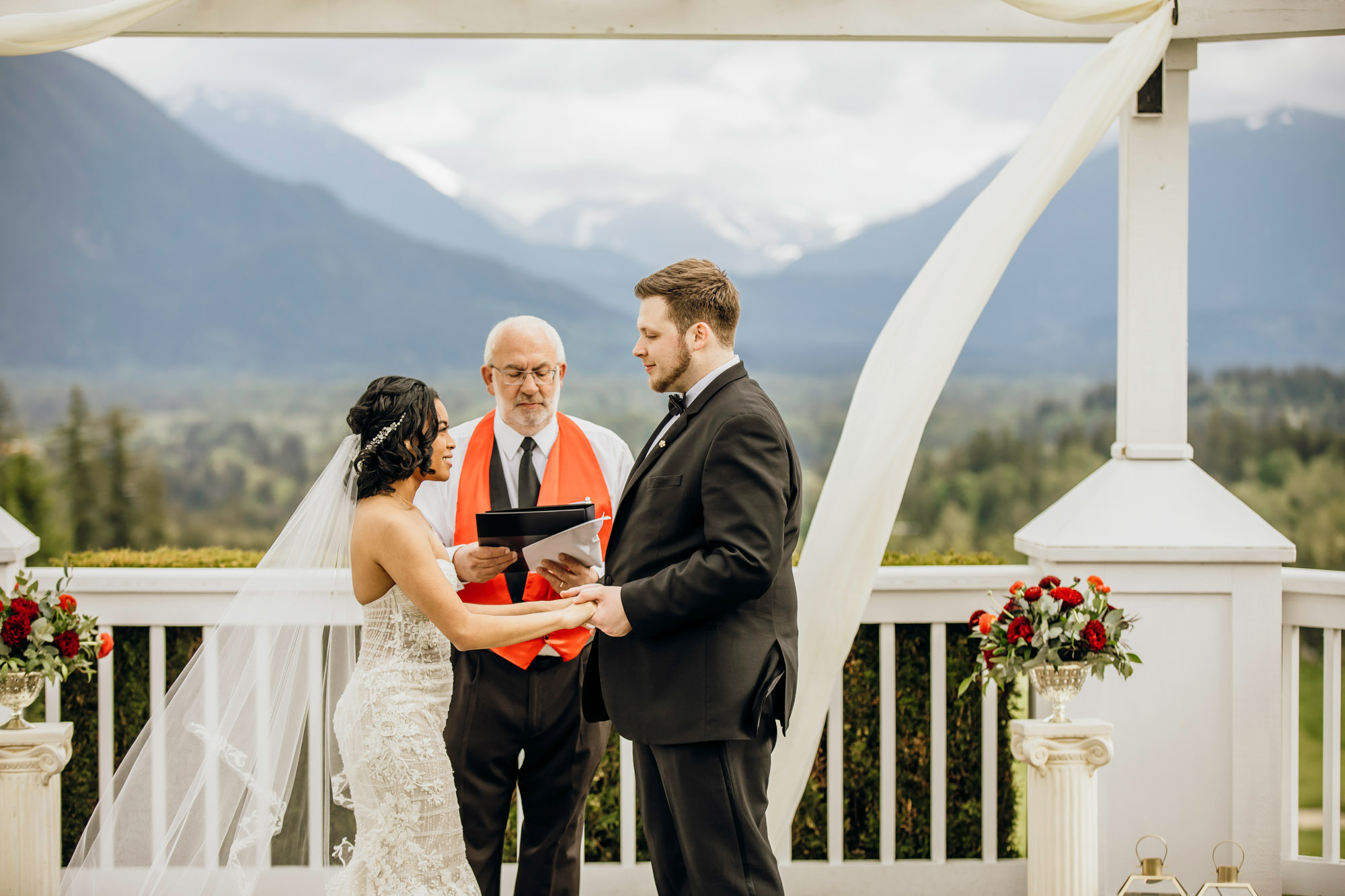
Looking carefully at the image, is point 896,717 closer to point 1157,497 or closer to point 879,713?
point 879,713

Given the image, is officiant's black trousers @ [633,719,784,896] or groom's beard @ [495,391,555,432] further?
groom's beard @ [495,391,555,432]

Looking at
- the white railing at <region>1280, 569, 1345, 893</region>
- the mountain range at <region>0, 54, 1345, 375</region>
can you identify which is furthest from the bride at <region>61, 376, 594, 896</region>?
the mountain range at <region>0, 54, 1345, 375</region>

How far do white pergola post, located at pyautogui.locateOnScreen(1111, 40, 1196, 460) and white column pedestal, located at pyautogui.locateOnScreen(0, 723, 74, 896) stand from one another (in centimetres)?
344

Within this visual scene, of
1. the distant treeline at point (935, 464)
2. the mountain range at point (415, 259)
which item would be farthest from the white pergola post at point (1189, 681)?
the mountain range at point (415, 259)

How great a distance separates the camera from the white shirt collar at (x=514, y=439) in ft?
8.95

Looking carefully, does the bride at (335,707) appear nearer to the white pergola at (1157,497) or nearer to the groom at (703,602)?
the groom at (703,602)

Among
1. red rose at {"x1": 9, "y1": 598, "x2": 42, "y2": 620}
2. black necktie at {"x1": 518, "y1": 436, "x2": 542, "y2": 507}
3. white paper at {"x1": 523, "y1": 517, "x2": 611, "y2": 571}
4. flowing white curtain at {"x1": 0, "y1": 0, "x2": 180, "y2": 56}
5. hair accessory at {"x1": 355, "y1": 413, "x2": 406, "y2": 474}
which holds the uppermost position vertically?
flowing white curtain at {"x1": 0, "y1": 0, "x2": 180, "y2": 56}

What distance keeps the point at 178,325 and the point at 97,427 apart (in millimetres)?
3153

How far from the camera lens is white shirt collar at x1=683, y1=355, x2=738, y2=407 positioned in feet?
7.04

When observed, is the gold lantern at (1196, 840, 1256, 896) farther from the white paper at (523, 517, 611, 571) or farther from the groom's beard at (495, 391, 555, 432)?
the groom's beard at (495, 391, 555, 432)

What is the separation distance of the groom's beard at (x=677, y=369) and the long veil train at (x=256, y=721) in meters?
0.75

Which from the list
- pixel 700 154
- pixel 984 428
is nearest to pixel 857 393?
pixel 984 428

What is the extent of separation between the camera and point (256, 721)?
246 centimetres

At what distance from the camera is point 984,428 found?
619 inches
